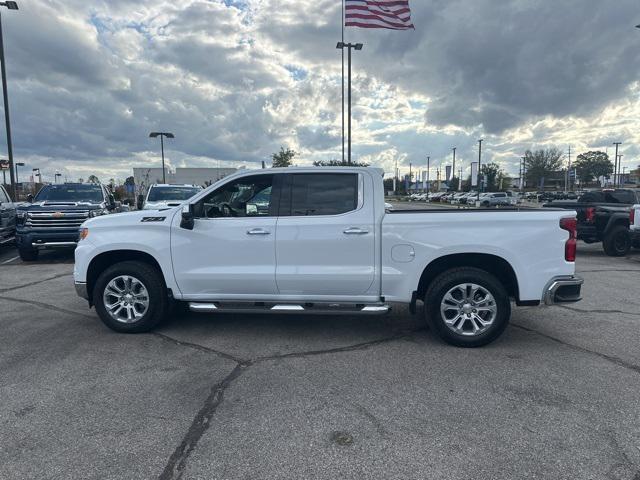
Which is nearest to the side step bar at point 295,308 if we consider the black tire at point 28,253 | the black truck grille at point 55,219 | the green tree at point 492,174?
the black truck grille at point 55,219

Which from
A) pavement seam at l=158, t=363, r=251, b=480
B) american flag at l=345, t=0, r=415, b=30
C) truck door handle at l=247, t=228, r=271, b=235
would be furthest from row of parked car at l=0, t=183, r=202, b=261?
american flag at l=345, t=0, r=415, b=30

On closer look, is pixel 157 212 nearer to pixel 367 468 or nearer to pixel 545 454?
pixel 367 468

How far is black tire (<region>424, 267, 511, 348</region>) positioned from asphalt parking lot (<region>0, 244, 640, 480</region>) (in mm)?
170

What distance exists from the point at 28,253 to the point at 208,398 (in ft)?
30.7

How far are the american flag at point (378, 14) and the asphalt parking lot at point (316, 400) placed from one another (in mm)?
13778

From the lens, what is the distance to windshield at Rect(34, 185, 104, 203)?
11922 mm

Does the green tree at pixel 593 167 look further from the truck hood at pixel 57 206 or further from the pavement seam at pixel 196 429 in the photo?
the pavement seam at pixel 196 429

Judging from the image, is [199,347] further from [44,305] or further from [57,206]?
[57,206]

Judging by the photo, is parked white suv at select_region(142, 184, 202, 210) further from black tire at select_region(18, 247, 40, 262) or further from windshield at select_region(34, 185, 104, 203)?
black tire at select_region(18, 247, 40, 262)

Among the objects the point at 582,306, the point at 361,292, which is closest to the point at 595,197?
the point at 582,306

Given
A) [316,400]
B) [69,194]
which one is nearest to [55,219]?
[69,194]

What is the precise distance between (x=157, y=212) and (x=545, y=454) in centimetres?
438

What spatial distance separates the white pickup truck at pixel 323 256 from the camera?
15.1ft

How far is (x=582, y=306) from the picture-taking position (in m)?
6.45
